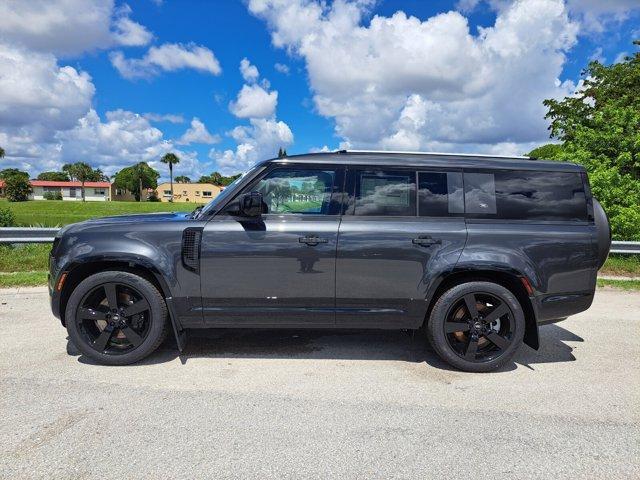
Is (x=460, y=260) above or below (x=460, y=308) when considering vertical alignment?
above

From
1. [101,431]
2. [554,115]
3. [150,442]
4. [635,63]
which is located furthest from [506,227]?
[635,63]

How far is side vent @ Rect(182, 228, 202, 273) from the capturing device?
382 centimetres

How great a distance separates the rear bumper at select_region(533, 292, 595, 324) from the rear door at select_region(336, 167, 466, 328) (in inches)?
34.5

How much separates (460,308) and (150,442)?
2.73 metres

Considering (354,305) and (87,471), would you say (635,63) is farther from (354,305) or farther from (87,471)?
(87,471)

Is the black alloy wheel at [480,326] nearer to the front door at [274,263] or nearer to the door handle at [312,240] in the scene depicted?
the front door at [274,263]

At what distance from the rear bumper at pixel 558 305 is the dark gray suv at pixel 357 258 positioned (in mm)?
10

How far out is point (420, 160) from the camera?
4.02 meters

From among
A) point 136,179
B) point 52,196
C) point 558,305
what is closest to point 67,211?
point 52,196

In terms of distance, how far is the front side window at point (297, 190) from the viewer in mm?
3939

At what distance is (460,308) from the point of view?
4027 mm

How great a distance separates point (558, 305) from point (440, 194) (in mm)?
1432

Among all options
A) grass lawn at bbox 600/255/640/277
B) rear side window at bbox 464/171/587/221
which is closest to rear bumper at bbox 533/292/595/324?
rear side window at bbox 464/171/587/221

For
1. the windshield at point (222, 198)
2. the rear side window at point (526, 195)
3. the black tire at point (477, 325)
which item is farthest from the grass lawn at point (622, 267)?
the windshield at point (222, 198)
